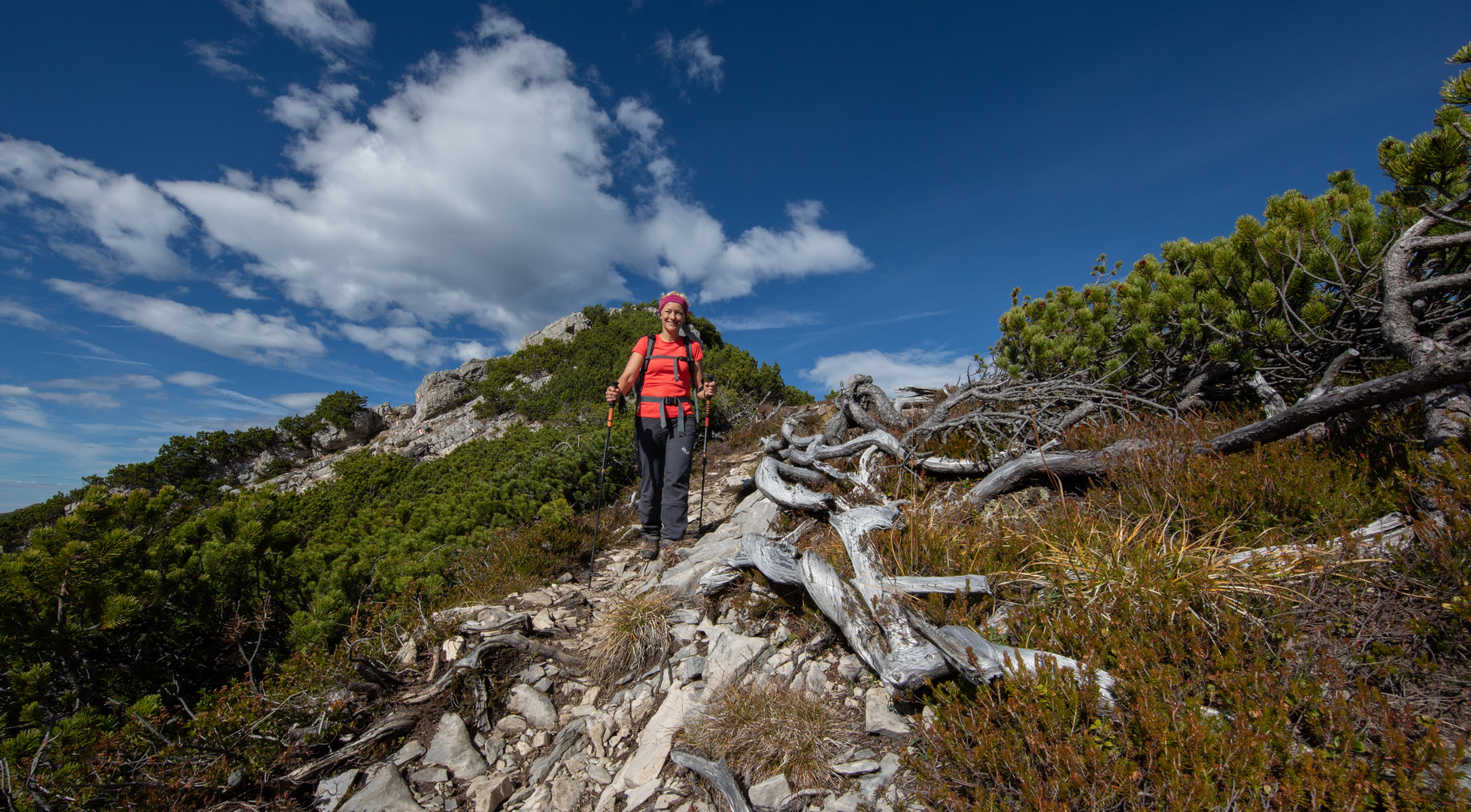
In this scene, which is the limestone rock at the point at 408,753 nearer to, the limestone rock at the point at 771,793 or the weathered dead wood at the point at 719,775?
the weathered dead wood at the point at 719,775

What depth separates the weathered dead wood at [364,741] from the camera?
3227mm

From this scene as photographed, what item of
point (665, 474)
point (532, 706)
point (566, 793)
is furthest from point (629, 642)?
point (665, 474)

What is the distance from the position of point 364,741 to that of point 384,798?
483 millimetres

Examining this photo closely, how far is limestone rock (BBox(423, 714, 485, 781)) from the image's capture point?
341 centimetres

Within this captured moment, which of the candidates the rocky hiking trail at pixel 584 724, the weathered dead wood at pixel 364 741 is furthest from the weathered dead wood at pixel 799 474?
the weathered dead wood at pixel 364 741

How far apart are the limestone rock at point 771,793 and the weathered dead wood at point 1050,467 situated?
312 cm

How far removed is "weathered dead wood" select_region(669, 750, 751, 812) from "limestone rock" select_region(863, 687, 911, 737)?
0.70 metres

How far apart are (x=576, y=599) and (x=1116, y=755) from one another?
449 centimetres

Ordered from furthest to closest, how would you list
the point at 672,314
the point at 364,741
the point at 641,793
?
the point at 672,314
the point at 364,741
the point at 641,793

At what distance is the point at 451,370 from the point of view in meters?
28.8

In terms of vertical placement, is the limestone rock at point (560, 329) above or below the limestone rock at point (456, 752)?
above

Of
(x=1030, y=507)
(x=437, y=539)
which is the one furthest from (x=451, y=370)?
(x=1030, y=507)

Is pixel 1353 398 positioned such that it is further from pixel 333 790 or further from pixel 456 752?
pixel 333 790

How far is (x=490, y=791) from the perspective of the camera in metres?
3.24
